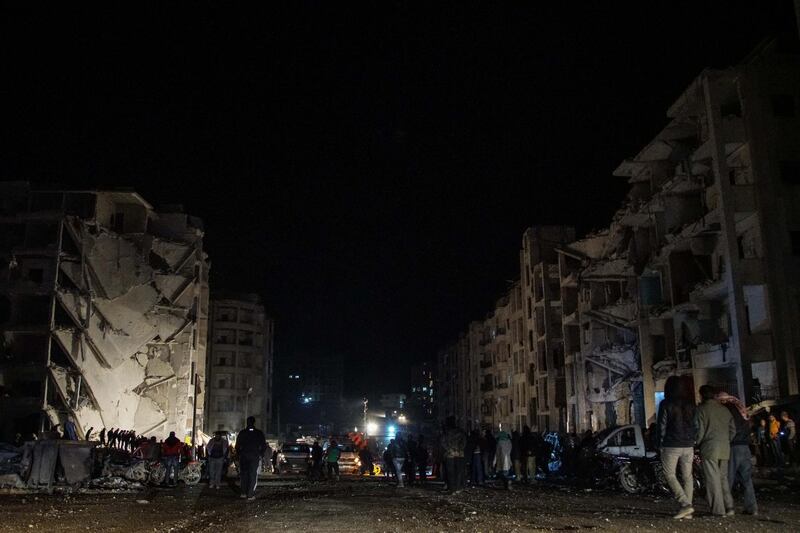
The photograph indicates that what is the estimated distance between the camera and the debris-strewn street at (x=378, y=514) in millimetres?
11234

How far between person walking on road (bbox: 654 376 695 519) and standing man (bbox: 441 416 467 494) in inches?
332

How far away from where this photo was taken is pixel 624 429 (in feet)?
84.8

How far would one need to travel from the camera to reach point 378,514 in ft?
43.1

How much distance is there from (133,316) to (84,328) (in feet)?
20.0

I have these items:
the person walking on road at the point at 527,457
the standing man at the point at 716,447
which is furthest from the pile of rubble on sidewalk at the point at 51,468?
the standing man at the point at 716,447

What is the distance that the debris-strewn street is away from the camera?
11234 millimetres

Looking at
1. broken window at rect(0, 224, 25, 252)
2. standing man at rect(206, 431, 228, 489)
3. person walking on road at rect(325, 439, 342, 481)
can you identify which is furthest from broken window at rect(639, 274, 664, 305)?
broken window at rect(0, 224, 25, 252)

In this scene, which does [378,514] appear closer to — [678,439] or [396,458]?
[678,439]

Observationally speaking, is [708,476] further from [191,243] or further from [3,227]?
[191,243]

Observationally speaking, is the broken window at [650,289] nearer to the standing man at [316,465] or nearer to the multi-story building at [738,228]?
the multi-story building at [738,228]

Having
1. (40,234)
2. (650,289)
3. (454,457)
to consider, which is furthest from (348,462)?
(40,234)

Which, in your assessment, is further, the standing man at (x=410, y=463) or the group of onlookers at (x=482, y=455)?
the standing man at (x=410, y=463)

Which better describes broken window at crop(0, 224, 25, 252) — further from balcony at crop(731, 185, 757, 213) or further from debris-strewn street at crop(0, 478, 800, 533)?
balcony at crop(731, 185, 757, 213)

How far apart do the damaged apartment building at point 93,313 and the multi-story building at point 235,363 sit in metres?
26.7
